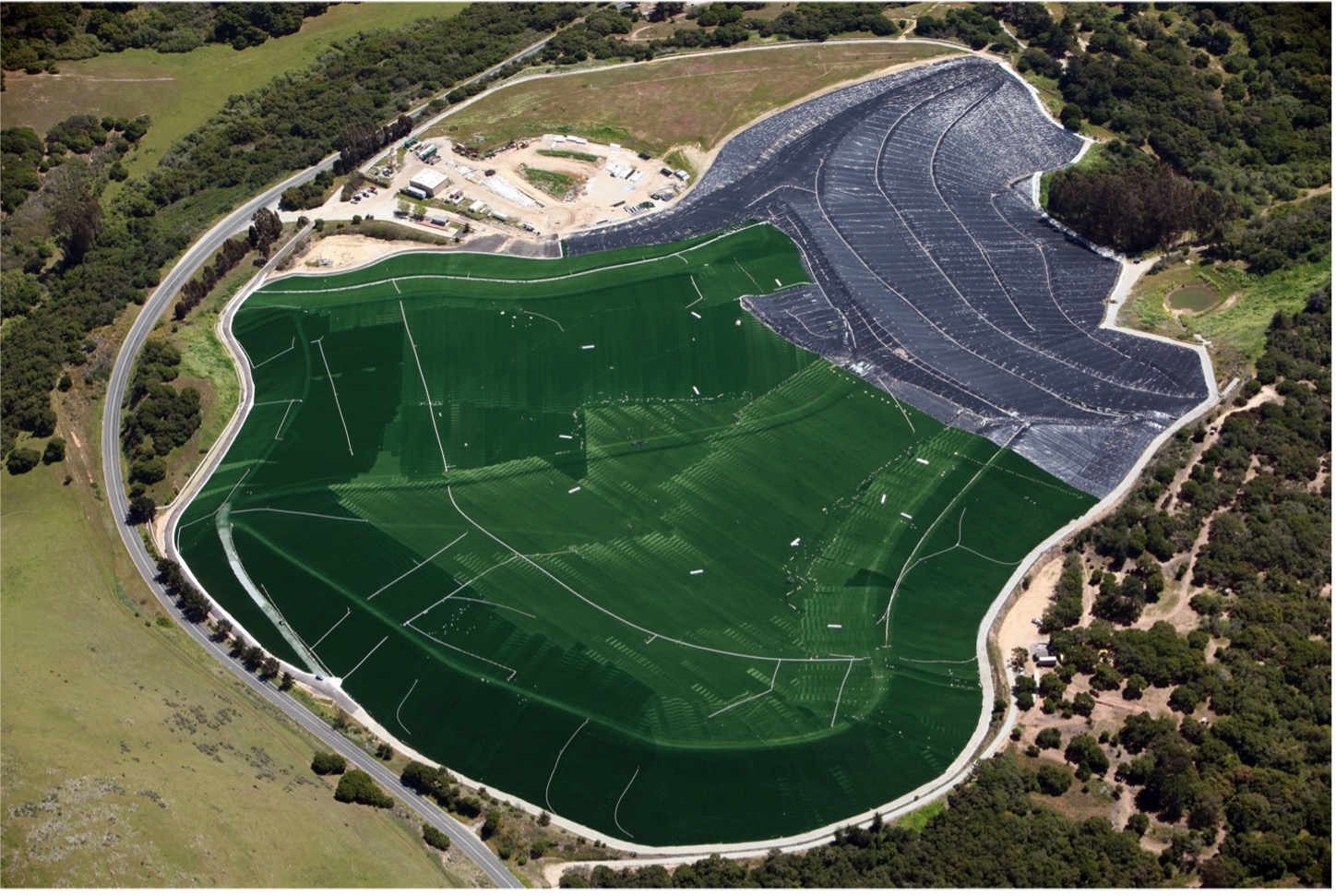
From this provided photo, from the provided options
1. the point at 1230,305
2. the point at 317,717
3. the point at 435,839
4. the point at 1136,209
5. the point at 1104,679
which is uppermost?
the point at 1136,209

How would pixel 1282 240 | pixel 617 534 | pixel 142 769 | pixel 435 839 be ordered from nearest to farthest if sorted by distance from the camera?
pixel 435 839 < pixel 142 769 < pixel 617 534 < pixel 1282 240

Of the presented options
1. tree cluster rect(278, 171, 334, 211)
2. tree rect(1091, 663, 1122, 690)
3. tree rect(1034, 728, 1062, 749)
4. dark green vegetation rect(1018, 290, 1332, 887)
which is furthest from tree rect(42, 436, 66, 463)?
tree rect(1091, 663, 1122, 690)

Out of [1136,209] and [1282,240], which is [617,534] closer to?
[1136,209]

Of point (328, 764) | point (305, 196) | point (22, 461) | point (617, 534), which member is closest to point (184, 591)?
point (328, 764)

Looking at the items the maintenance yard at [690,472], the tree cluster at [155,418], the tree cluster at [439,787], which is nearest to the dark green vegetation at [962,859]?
the maintenance yard at [690,472]

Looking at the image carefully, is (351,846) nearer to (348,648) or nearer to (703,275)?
(348,648)

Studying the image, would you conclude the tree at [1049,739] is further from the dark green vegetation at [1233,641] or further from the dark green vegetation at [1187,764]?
the dark green vegetation at [1233,641]

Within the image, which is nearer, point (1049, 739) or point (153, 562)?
point (1049, 739)
